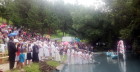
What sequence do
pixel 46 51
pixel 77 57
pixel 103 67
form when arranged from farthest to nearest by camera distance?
pixel 77 57
pixel 103 67
pixel 46 51

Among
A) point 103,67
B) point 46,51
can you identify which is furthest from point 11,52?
point 103,67

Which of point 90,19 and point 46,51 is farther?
point 90,19

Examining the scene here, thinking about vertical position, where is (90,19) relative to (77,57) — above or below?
above

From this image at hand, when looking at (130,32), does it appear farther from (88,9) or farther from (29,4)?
(88,9)

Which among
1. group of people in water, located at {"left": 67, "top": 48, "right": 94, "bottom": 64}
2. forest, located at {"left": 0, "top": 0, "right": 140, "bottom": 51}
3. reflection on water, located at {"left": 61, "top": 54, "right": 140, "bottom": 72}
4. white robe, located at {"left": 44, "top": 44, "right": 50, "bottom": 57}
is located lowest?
reflection on water, located at {"left": 61, "top": 54, "right": 140, "bottom": 72}

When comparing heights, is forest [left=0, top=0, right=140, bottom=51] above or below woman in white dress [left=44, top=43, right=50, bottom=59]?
above

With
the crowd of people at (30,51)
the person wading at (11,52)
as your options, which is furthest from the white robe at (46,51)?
the person wading at (11,52)

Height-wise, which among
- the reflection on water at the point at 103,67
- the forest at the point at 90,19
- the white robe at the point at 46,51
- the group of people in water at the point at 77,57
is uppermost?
the forest at the point at 90,19

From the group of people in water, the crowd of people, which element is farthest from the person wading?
the group of people in water

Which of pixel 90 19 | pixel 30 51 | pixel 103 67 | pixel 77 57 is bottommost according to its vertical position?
pixel 103 67

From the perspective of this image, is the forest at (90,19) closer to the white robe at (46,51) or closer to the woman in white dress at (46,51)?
the woman in white dress at (46,51)

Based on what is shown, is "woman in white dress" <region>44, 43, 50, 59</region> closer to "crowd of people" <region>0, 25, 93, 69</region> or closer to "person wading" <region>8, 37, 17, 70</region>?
"crowd of people" <region>0, 25, 93, 69</region>

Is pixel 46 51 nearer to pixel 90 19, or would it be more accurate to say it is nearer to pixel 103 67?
pixel 103 67

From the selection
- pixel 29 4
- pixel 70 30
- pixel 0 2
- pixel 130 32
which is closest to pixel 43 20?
pixel 29 4
